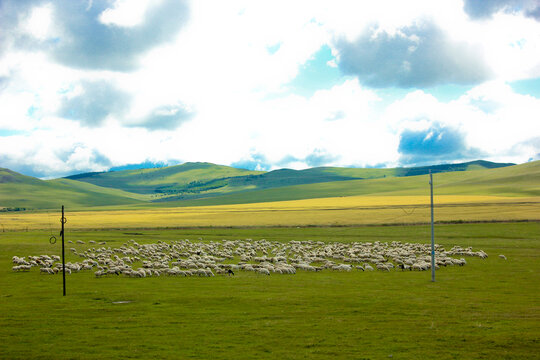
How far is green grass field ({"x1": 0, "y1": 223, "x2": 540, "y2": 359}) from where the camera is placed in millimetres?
14398

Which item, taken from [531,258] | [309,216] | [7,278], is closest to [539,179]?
[309,216]

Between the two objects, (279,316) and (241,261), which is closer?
(279,316)

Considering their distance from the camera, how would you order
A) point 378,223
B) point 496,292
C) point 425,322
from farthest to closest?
point 378,223
point 496,292
point 425,322

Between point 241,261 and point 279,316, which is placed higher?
point 279,316

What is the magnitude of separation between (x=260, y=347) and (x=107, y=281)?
1722 cm

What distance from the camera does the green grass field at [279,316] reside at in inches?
567

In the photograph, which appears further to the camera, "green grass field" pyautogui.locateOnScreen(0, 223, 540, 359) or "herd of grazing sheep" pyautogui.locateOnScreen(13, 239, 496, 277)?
"herd of grazing sheep" pyautogui.locateOnScreen(13, 239, 496, 277)

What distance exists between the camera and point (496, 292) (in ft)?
76.8

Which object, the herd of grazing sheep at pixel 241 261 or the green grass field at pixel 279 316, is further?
the herd of grazing sheep at pixel 241 261

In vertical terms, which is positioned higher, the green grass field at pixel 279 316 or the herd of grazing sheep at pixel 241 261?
the green grass field at pixel 279 316

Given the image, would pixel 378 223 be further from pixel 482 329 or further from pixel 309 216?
pixel 482 329

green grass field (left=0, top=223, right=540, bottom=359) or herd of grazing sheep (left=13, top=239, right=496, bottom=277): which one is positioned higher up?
green grass field (left=0, top=223, right=540, bottom=359)

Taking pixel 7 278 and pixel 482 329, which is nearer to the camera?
pixel 482 329

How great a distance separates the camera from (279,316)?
18.7 meters
